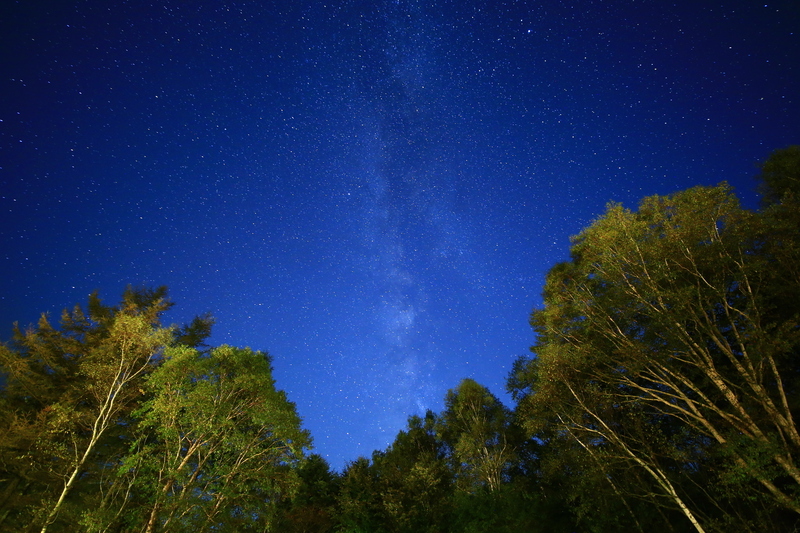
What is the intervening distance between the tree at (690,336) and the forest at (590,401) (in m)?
0.10

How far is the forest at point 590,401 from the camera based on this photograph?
41.7ft

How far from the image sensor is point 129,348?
53.4 ft

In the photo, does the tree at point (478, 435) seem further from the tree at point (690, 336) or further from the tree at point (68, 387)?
the tree at point (68, 387)

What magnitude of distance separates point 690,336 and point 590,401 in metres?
5.66

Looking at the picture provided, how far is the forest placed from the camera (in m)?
12.7

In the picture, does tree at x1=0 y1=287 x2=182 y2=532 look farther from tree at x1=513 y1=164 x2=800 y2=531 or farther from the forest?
tree at x1=513 y1=164 x2=800 y2=531

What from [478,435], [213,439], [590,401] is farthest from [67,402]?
[478,435]

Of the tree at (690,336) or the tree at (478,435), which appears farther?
the tree at (478,435)

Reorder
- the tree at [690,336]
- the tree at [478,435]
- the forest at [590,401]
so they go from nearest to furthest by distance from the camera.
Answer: the tree at [690,336] < the forest at [590,401] < the tree at [478,435]

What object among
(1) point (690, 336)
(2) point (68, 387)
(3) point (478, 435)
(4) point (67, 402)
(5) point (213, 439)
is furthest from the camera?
(3) point (478, 435)

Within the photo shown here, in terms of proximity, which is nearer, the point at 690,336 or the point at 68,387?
the point at 690,336

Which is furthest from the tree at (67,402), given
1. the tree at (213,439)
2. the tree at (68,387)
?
the tree at (213,439)

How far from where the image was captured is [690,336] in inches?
586

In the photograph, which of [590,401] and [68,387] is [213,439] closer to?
[68,387]
